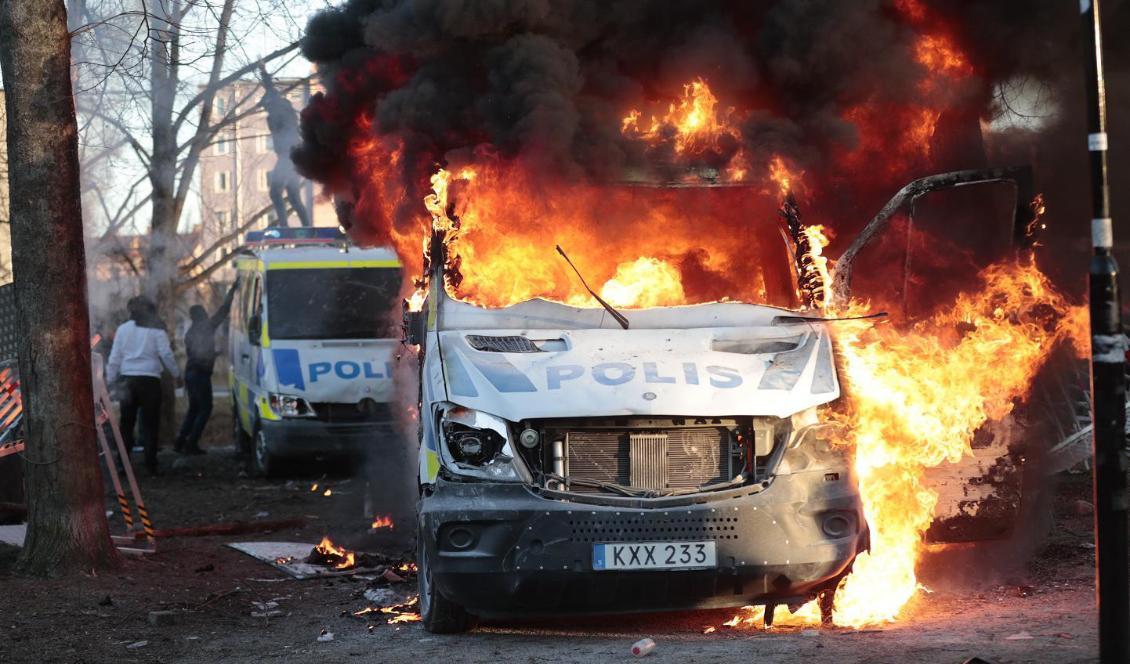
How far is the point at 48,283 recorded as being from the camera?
8805 mm

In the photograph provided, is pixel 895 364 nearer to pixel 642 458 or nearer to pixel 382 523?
pixel 642 458

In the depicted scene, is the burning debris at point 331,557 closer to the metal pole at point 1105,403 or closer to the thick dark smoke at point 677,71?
the thick dark smoke at point 677,71

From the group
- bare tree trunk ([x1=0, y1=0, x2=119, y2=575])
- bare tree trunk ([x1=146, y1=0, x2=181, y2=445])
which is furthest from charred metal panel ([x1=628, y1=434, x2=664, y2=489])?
bare tree trunk ([x1=146, y1=0, x2=181, y2=445])

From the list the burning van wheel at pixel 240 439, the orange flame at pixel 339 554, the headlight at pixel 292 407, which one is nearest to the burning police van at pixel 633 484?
the orange flame at pixel 339 554

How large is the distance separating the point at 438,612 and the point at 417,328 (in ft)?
6.08

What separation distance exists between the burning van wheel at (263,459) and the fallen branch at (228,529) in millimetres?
2559

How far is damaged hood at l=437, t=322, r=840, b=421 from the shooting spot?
6.41 meters

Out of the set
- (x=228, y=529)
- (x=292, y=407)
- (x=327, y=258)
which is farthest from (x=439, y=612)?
(x=327, y=258)

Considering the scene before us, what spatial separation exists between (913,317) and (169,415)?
1354 centimetres

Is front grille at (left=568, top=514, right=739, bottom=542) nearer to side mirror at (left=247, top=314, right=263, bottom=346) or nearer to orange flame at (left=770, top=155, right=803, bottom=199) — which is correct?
orange flame at (left=770, top=155, right=803, bottom=199)

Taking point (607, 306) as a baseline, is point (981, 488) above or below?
below

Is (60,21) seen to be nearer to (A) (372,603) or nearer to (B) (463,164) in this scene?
(B) (463,164)

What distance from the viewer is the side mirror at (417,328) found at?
7.82m

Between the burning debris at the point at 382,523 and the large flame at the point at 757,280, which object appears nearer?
the large flame at the point at 757,280
